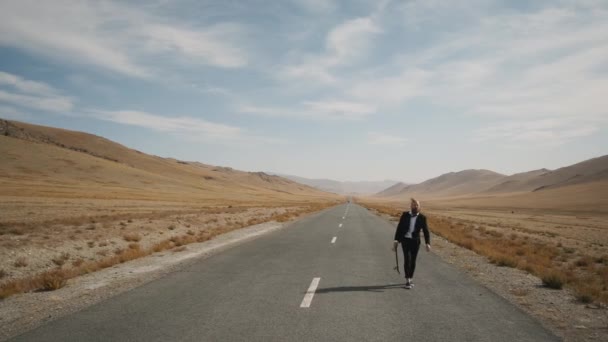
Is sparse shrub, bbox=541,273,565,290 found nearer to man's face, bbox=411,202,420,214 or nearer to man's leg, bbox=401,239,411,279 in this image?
man's leg, bbox=401,239,411,279

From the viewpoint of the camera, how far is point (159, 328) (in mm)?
5871

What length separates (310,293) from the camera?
26.5ft

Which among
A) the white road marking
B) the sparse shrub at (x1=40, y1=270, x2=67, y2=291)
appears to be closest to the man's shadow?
the white road marking

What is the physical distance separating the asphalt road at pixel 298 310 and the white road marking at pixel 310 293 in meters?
0.07

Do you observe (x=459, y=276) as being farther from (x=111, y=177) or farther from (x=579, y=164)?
(x=579, y=164)

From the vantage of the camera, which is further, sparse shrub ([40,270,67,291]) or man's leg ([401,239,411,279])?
man's leg ([401,239,411,279])

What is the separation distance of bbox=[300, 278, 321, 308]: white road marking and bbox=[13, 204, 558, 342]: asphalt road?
7cm

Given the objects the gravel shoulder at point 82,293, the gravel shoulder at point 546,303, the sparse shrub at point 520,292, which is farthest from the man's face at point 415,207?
the gravel shoulder at point 82,293

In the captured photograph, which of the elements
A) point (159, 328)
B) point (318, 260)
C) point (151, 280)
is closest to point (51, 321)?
point (159, 328)

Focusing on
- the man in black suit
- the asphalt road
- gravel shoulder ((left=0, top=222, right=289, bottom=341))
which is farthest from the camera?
the man in black suit

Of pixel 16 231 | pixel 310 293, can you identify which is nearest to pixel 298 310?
pixel 310 293

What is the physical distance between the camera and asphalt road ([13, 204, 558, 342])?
5.67 meters

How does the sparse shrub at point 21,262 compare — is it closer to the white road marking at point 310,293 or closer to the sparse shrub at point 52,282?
the sparse shrub at point 52,282

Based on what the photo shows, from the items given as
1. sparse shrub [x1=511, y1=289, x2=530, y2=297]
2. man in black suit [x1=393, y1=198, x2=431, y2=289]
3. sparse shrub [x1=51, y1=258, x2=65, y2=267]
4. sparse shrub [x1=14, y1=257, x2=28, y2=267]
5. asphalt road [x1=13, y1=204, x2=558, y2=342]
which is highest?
man in black suit [x1=393, y1=198, x2=431, y2=289]
